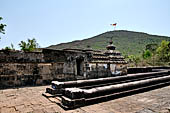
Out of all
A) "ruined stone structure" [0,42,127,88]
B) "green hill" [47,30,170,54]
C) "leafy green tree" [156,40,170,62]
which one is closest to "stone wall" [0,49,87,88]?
"ruined stone structure" [0,42,127,88]

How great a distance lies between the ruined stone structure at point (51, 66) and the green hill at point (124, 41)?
4917cm

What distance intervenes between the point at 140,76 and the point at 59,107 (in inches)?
283

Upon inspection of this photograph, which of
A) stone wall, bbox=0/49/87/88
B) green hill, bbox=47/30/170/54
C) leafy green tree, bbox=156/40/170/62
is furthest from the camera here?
green hill, bbox=47/30/170/54

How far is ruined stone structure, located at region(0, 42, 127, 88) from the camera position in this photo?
756cm

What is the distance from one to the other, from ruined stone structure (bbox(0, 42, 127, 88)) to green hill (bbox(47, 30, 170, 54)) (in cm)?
4917

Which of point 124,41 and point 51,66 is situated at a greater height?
point 124,41

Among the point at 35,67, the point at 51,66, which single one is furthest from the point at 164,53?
the point at 35,67

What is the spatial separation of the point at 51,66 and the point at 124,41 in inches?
2709

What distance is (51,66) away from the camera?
876cm

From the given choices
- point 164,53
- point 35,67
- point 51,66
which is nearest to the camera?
point 35,67

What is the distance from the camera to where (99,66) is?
1076cm

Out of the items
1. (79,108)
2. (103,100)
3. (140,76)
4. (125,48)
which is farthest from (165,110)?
(125,48)

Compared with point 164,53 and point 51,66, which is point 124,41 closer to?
point 164,53

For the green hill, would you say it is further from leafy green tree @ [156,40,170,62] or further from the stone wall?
the stone wall
